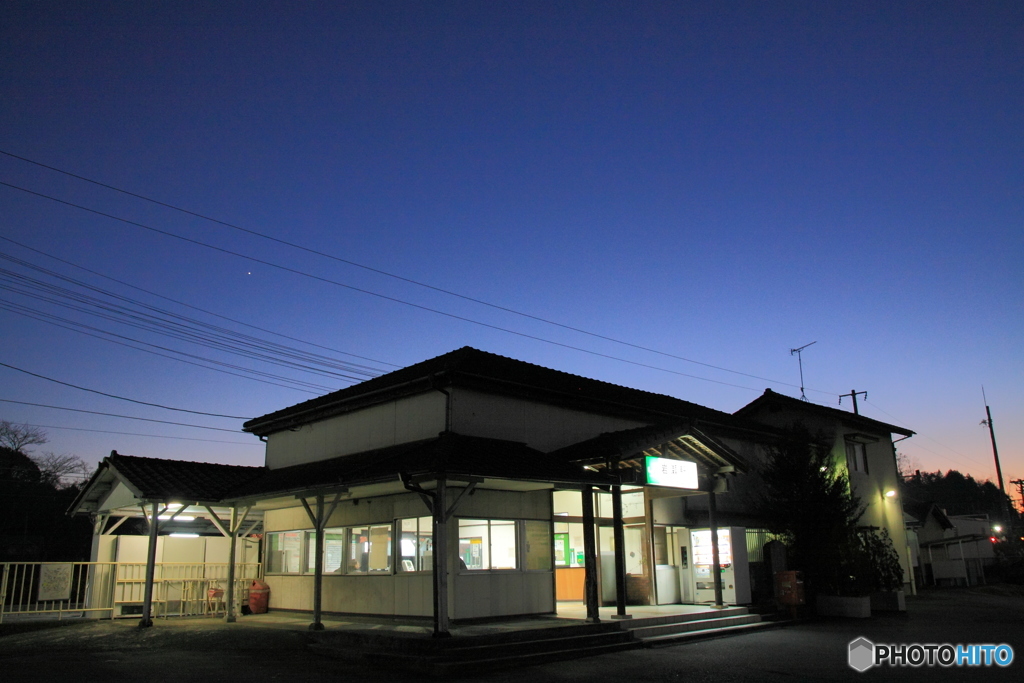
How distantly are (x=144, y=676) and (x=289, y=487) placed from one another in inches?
206

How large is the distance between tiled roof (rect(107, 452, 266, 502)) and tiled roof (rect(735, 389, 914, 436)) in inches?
669

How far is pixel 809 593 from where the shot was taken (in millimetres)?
19609

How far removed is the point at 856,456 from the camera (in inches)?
1038

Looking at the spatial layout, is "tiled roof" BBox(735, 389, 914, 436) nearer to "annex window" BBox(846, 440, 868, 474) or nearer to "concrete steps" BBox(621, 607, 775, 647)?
"annex window" BBox(846, 440, 868, 474)

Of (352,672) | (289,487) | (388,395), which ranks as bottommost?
(352,672)

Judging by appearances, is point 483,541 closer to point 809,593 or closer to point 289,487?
point 289,487

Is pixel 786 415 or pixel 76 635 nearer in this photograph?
pixel 76 635

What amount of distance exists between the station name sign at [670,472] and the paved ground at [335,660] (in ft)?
10.3

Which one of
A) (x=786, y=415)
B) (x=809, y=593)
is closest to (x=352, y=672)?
(x=809, y=593)

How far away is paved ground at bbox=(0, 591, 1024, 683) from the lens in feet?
34.2

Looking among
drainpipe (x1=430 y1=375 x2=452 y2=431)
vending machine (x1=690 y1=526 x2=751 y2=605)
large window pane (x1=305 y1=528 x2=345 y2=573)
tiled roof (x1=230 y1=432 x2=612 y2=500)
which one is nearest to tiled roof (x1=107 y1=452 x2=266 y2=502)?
tiled roof (x1=230 y1=432 x2=612 y2=500)

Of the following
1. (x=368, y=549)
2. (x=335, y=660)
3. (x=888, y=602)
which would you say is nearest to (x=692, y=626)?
(x=368, y=549)

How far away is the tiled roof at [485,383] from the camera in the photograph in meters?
15.6

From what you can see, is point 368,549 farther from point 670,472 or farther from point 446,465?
point 670,472
